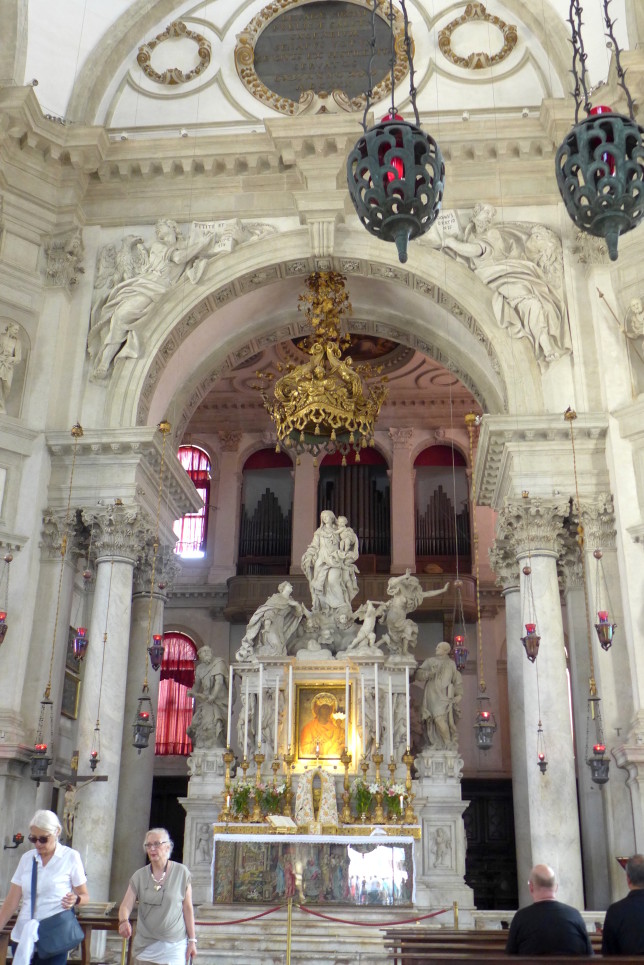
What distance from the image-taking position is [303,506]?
933 inches

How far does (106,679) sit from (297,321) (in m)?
7.48

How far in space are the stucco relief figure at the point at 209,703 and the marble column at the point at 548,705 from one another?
4748 mm

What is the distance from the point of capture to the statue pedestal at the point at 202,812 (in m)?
14.6

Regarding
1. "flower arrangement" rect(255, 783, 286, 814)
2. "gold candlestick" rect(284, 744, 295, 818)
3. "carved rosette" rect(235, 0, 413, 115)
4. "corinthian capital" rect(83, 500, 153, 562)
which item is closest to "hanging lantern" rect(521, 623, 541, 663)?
"gold candlestick" rect(284, 744, 295, 818)

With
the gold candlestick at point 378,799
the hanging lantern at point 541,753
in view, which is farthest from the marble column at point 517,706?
the gold candlestick at point 378,799

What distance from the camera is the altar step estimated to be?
37.4 feet

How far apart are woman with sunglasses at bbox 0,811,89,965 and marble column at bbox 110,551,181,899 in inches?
351

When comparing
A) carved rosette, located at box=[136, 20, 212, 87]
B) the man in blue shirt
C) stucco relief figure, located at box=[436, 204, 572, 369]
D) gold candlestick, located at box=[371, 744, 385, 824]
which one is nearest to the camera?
the man in blue shirt

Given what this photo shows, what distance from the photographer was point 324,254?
1628 cm

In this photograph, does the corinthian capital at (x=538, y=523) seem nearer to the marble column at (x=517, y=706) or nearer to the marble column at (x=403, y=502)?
the marble column at (x=517, y=706)

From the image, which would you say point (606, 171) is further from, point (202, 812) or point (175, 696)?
point (175, 696)

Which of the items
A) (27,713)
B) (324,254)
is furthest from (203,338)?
(27,713)

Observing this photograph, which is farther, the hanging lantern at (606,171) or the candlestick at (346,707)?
the candlestick at (346,707)

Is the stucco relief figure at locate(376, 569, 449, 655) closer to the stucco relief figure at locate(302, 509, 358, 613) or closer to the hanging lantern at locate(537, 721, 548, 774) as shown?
the stucco relief figure at locate(302, 509, 358, 613)
